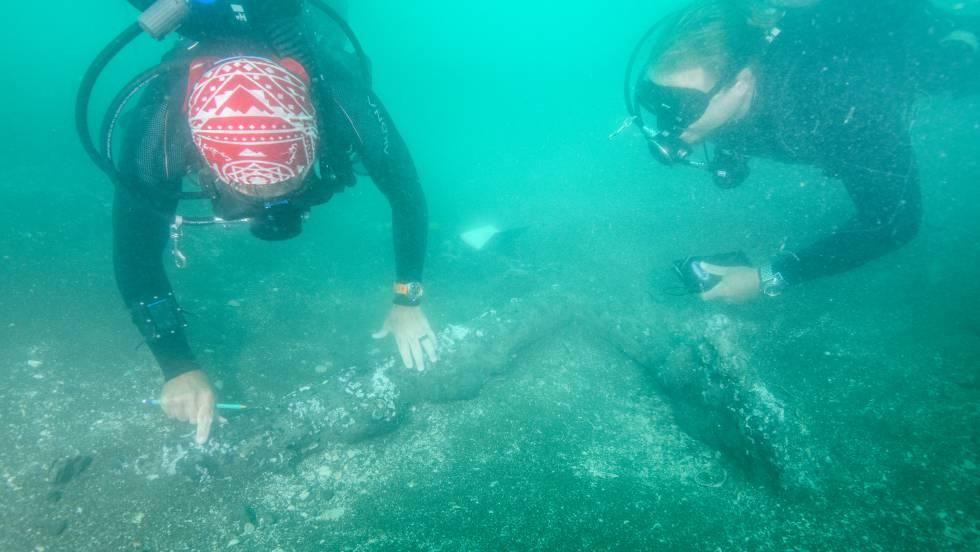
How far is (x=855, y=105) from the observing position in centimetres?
265

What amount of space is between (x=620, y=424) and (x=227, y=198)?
2.81 metres

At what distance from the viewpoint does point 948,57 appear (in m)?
3.06

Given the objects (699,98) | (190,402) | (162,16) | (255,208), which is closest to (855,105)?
(699,98)

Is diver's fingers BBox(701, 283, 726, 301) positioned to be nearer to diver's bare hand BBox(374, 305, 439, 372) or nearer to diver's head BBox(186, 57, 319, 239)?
diver's bare hand BBox(374, 305, 439, 372)

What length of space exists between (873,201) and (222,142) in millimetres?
3878

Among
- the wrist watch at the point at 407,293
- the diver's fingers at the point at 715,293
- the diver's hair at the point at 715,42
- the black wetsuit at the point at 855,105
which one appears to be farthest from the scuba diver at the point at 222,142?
the black wetsuit at the point at 855,105

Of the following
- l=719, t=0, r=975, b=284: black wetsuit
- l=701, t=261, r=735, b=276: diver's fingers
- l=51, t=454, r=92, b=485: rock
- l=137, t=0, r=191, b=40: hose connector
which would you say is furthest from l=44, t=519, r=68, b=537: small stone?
l=719, t=0, r=975, b=284: black wetsuit

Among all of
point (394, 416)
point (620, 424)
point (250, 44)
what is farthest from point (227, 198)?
point (620, 424)

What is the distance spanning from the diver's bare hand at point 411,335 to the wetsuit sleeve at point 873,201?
9.31 ft

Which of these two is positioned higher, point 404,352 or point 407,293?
point 407,293

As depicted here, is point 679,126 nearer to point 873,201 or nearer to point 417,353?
point 873,201

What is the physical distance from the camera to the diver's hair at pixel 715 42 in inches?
109

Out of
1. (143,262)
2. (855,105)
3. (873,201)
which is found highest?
(855,105)

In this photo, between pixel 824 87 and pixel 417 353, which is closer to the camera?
pixel 824 87
